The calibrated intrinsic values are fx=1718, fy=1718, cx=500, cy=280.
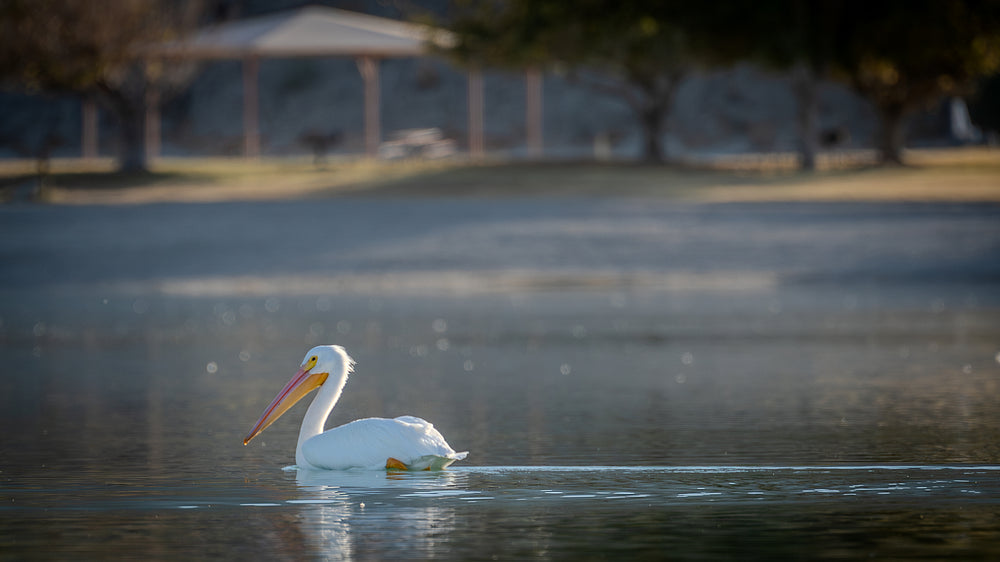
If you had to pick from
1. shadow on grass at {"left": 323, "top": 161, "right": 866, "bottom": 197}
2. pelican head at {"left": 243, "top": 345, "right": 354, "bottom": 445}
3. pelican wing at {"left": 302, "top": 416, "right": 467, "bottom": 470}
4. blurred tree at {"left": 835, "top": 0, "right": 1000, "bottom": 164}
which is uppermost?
blurred tree at {"left": 835, "top": 0, "right": 1000, "bottom": 164}

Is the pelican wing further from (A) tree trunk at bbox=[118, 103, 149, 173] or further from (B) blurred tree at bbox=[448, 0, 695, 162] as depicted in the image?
(A) tree trunk at bbox=[118, 103, 149, 173]

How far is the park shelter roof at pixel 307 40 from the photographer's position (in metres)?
40.5

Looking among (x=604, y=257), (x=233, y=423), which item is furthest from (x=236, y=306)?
(x=233, y=423)

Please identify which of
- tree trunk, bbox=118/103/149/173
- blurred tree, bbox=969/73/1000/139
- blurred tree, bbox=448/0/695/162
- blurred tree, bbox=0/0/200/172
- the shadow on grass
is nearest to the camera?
the shadow on grass

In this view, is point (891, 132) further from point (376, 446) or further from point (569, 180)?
point (376, 446)

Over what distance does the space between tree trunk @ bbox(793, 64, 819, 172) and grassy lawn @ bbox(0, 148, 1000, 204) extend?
0.53 meters

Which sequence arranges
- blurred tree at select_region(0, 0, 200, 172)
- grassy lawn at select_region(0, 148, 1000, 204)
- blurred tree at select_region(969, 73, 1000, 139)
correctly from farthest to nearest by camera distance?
blurred tree at select_region(969, 73, 1000, 139), blurred tree at select_region(0, 0, 200, 172), grassy lawn at select_region(0, 148, 1000, 204)

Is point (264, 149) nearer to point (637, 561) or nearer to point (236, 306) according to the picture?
point (236, 306)

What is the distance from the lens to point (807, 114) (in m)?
39.6

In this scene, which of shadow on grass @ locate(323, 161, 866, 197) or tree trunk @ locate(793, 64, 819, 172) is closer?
shadow on grass @ locate(323, 161, 866, 197)

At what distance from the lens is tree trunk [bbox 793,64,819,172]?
128 ft

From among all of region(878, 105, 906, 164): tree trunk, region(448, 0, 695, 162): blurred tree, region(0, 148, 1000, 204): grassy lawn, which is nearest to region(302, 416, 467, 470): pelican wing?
region(0, 148, 1000, 204): grassy lawn

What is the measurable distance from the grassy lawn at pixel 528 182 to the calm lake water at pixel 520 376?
8.05 ft

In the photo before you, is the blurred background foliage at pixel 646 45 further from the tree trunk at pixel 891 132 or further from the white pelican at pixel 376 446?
the white pelican at pixel 376 446
